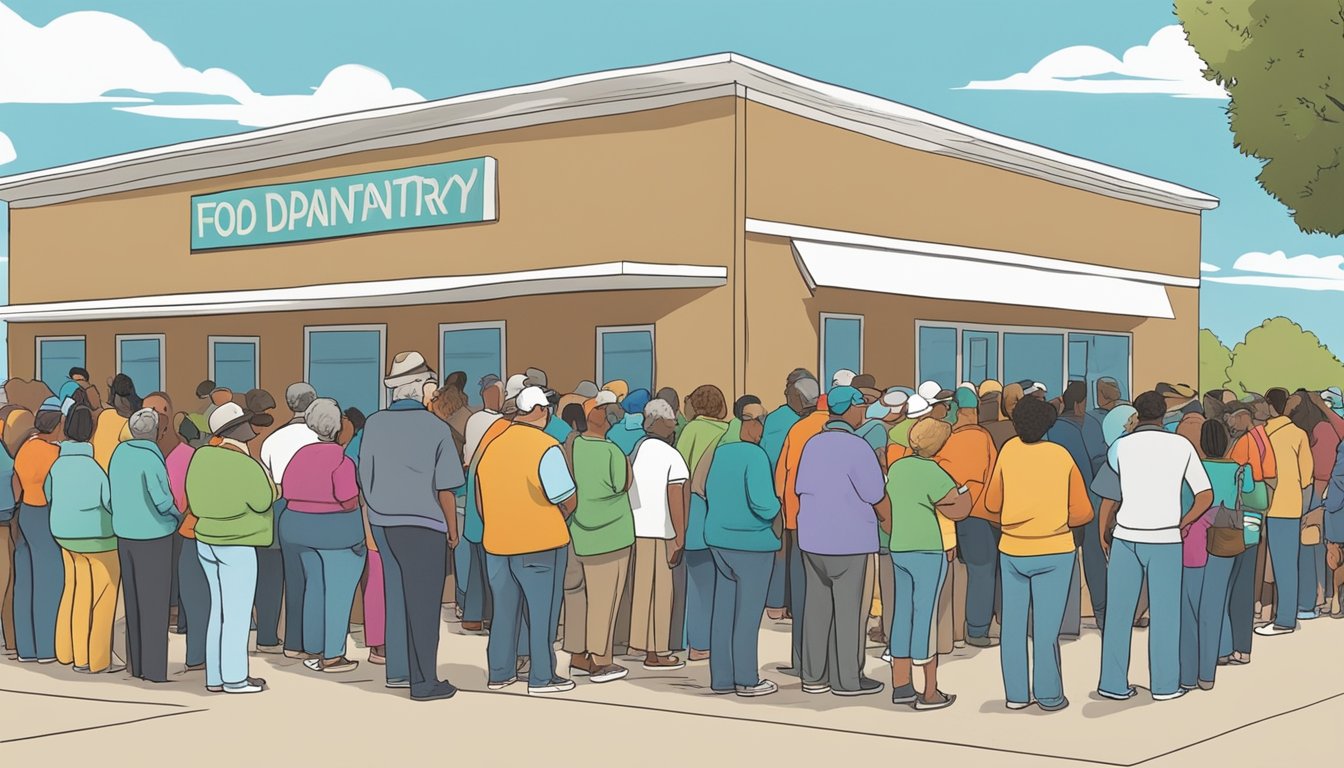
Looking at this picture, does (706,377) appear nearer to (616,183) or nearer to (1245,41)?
(616,183)

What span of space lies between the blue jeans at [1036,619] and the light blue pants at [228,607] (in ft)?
15.4

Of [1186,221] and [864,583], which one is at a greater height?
[1186,221]

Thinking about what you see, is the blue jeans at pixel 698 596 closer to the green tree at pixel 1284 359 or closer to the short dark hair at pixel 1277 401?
the short dark hair at pixel 1277 401

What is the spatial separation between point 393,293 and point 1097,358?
980 centimetres

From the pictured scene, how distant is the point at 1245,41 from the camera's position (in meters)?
27.8

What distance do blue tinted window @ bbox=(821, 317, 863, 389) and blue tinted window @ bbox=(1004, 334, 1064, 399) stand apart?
136 inches

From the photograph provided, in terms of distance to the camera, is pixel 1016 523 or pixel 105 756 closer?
pixel 105 756

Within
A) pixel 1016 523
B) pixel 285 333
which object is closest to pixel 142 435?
pixel 1016 523

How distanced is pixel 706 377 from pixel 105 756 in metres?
8.18

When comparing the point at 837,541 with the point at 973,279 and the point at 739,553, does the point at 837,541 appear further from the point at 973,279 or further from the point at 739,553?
the point at 973,279

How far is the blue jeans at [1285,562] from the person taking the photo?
11773mm

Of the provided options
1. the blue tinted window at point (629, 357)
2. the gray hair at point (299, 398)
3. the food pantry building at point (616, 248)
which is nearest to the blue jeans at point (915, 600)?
the gray hair at point (299, 398)

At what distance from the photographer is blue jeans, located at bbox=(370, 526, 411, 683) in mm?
9555

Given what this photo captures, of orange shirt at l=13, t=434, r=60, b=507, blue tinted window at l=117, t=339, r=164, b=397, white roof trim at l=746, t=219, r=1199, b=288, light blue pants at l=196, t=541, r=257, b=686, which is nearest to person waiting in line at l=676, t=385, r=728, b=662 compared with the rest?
light blue pants at l=196, t=541, r=257, b=686
